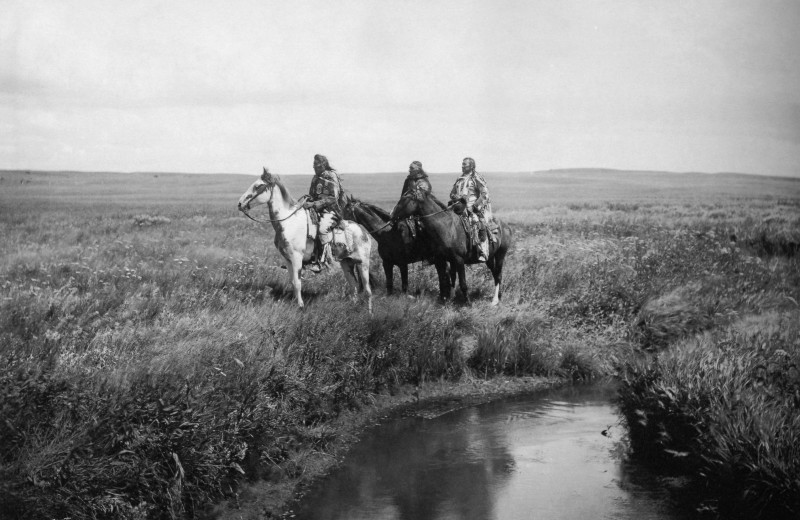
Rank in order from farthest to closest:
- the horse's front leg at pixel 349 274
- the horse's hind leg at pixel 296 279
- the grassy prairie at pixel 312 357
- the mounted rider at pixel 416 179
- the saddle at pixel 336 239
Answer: the horse's front leg at pixel 349 274 → the mounted rider at pixel 416 179 → the saddle at pixel 336 239 → the horse's hind leg at pixel 296 279 → the grassy prairie at pixel 312 357

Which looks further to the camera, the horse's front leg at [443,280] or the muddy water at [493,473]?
the horse's front leg at [443,280]

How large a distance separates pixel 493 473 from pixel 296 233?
573 cm

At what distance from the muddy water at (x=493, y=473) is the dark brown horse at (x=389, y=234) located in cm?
378

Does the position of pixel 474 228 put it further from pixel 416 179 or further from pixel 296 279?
pixel 296 279

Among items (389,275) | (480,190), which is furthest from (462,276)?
(480,190)

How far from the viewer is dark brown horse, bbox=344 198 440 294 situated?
12703 millimetres

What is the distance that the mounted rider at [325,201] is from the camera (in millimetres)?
12062

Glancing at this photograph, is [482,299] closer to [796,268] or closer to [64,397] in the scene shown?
[796,268]

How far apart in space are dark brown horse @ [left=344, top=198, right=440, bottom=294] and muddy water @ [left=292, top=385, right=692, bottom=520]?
12.4 feet

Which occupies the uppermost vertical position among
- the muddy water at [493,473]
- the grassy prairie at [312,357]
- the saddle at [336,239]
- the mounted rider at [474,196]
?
the mounted rider at [474,196]

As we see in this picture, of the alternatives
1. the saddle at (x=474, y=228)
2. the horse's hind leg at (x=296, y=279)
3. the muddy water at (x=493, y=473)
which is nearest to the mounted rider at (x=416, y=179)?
the saddle at (x=474, y=228)

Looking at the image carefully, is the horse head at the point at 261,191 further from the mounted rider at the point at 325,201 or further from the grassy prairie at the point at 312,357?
the grassy prairie at the point at 312,357

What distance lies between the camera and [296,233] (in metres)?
11.8

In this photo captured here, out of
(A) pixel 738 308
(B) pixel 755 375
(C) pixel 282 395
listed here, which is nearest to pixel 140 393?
(C) pixel 282 395
